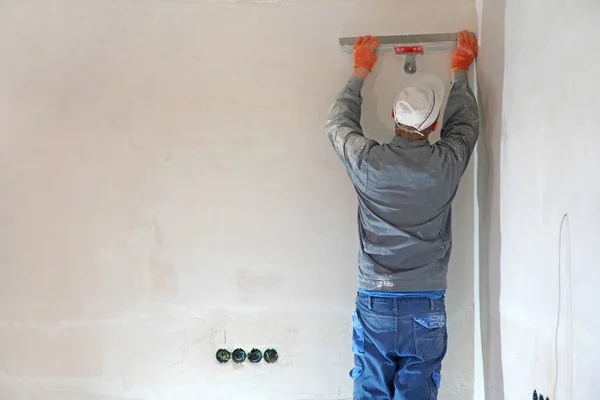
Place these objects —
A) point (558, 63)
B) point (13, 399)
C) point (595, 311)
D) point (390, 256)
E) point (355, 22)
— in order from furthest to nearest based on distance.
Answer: point (13, 399) < point (355, 22) < point (390, 256) < point (558, 63) < point (595, 311)

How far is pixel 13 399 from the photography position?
2.07 metres

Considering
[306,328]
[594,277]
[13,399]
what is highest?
[594,277]

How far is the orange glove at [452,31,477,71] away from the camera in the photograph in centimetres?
183

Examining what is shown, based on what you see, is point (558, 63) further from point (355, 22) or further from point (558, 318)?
point (355, 22)

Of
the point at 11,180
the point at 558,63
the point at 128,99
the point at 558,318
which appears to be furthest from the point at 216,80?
the point at 558,318

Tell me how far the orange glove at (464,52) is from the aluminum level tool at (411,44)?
4 cm

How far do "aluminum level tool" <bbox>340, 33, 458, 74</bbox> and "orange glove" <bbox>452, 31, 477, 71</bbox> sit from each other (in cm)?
4

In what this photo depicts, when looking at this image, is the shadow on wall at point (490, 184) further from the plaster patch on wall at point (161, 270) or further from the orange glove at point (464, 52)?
the plaster patch on wall at point (161, 270)

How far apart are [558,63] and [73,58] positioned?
1.67 meters

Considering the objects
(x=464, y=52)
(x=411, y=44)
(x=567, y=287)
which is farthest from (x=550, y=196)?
(x=411, y=44)

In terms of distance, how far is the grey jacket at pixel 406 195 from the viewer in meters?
1.57

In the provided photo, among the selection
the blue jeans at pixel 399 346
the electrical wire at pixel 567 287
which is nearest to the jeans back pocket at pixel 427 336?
the blue jeans at pixel 399 346

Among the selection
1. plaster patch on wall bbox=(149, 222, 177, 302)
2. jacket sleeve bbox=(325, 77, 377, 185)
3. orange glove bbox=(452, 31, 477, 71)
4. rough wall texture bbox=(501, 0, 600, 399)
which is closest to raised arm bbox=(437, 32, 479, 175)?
orange glove bbox=(452, 31, 477, 71)

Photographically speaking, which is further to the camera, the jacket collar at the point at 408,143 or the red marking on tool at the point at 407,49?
the red marking on tool at the point at 407,49
